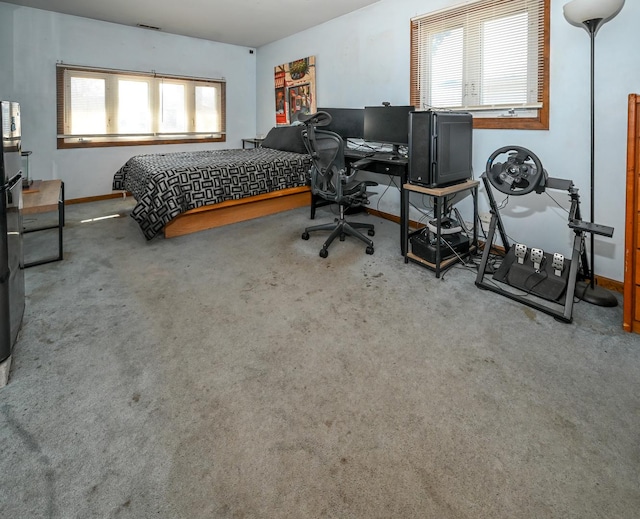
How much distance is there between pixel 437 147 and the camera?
8.70 ft

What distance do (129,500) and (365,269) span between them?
2.13 m

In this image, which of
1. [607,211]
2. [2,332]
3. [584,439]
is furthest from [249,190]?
[584,439]

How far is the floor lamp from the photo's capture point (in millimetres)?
2117

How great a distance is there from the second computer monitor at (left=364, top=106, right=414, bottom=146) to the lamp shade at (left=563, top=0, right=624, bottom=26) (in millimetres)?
1375

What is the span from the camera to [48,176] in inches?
191

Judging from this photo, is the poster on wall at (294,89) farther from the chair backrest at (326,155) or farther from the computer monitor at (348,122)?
the chair backrest at (326,155)

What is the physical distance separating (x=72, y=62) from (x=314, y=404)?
548 cm

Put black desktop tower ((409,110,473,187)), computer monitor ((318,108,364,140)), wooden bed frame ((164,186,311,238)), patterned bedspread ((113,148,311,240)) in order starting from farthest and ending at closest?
computer monitor ((318,108,364,140)), wooden bed frame ((164,186,311,238)), patterned bedspread ((113,148,311,240)), black desktop tower ((409,110,473,187))

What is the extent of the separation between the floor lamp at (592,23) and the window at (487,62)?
0.40 meters

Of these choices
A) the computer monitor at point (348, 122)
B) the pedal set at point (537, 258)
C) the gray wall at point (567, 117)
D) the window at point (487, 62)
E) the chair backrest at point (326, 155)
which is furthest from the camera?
the computer monitor at point (348, 122)

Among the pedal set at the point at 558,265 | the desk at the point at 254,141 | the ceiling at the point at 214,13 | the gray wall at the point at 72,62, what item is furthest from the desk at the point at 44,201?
the pedal set at the point at 558,265

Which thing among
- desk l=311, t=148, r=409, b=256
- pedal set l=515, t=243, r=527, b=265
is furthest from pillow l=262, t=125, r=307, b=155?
pedal set l=515, t=243, r=527, b=265

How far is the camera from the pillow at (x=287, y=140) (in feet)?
16.2

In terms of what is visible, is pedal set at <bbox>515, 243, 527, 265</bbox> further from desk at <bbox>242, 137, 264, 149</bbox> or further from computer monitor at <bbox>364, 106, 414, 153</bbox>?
desk at <bbox>242, 137, 264, 149</bbox>
